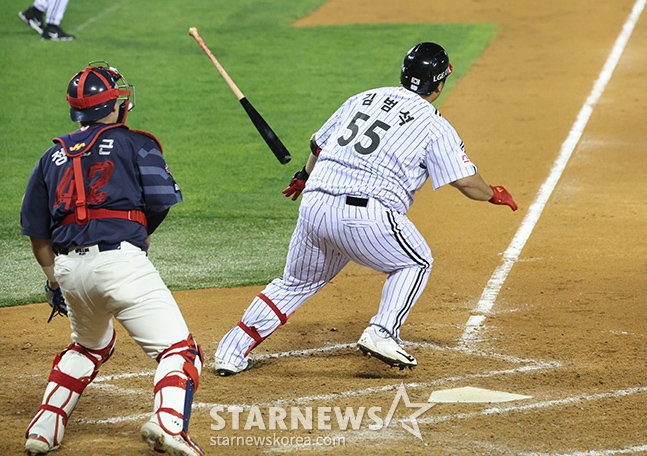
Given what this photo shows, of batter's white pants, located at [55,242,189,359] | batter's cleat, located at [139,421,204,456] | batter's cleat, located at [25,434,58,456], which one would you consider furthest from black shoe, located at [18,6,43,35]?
batter's cleat, located at [139,421,204,456]

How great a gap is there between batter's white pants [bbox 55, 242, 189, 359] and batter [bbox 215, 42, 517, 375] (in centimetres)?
117

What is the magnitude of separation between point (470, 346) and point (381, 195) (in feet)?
3.95

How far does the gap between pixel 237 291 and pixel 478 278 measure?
1783mm

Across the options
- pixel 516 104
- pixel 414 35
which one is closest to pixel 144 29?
pixel 414 35

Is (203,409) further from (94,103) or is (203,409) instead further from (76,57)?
(76,57)

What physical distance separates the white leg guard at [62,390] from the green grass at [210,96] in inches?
99.4

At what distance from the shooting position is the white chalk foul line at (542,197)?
6.29m

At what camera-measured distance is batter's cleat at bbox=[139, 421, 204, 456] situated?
3.97 meters

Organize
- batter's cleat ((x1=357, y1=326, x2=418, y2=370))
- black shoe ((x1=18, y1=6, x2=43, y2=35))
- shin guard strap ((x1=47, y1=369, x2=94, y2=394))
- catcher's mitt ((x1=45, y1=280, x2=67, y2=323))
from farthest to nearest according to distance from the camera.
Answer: black shoe ((x1=18, y1=6, x2=43, y2=35)) < batter's cleat ((x1=357, y1=326, x2=418, y2=370)) < catcher's mitt ((x1=45, y1=280, x2=67, y2=323)) < shin guard strap ((x1=47, y1=369, x2=94, y2=394))

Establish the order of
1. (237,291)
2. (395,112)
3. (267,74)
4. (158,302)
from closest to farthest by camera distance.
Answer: (158,302)
(395,112)
(237,291)
(267,74)

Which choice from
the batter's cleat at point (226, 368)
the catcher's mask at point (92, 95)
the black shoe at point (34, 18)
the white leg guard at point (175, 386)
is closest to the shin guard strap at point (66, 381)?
the white leg guard at point (175, 386)

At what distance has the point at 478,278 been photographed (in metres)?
7.01
